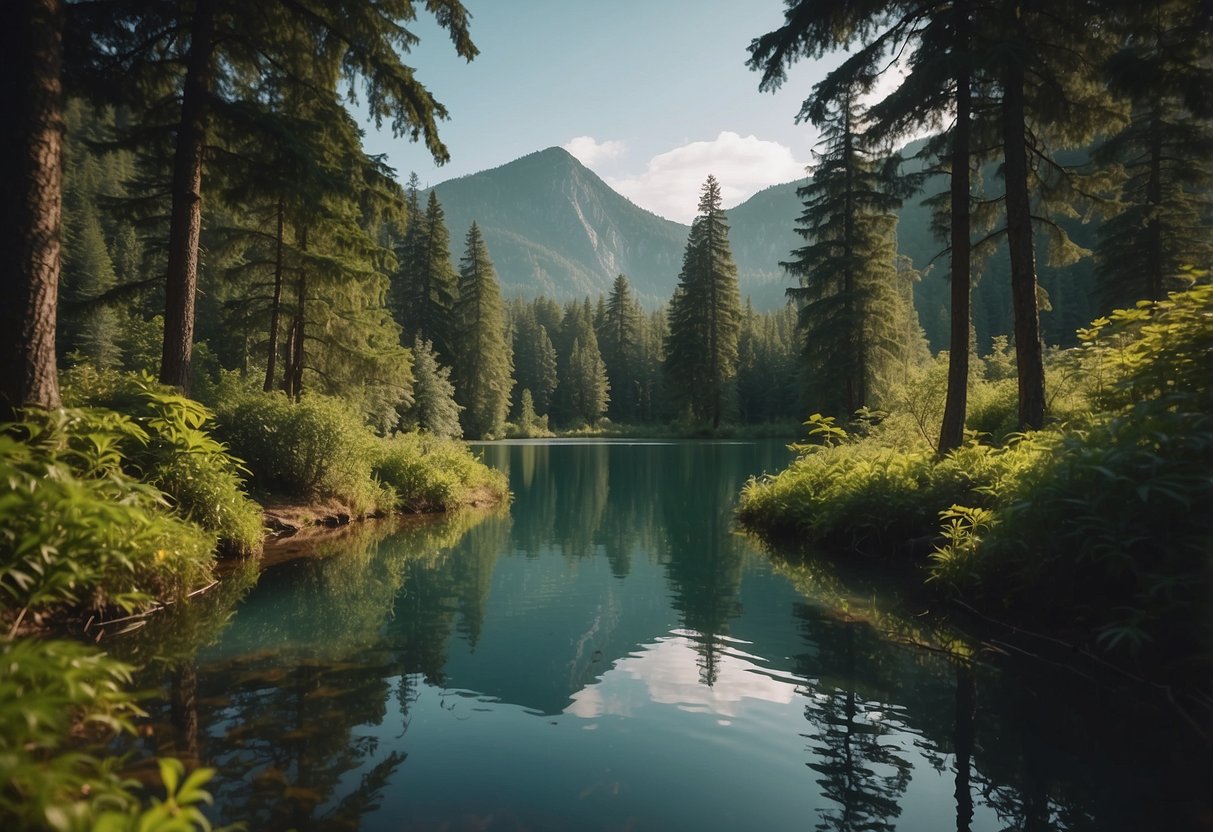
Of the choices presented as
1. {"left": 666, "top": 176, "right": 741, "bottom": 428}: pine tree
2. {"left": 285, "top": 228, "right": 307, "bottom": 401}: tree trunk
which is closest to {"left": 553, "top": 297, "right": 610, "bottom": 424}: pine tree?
{"left": 666, "top": 176, "right": 741, "bottom": 428}: pine tree

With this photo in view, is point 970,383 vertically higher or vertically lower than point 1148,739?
higher

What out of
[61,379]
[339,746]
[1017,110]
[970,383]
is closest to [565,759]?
[339,746]

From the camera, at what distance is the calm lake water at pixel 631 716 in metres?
3.33

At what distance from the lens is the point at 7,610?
4.17 meters

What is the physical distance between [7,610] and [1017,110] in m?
13.5

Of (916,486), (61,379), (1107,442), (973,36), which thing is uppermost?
(973,36)

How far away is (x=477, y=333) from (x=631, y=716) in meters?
45.5

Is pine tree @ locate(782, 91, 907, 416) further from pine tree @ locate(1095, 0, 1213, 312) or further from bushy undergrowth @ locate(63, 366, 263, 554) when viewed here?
bushy undergrowth @ locate(63, 366, 263, 554)

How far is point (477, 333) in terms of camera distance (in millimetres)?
48250

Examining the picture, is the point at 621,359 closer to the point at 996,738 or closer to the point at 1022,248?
the point at 1022,248

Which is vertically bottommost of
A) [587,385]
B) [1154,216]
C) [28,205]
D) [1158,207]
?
[28,205]

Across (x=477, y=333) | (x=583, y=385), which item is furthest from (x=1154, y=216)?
(x=583, y=385)

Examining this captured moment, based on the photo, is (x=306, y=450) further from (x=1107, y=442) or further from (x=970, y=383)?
(x=970, y=383)

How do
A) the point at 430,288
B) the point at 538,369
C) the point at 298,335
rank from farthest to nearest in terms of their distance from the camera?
the point at 538,369, the point at 430,288, the point at 298,335
